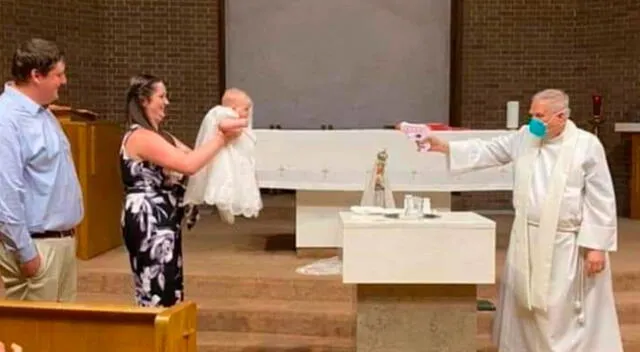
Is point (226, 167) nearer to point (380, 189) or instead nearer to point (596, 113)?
point (380, 189)

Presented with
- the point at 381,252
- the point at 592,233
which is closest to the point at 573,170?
the point at 592,233

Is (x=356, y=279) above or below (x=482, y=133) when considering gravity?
below

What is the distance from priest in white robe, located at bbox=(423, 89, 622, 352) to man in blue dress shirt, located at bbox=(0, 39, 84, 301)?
182 centimetres

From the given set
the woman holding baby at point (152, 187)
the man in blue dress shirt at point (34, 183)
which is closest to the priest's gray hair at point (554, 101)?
the woman holding baby at point (152, 187)

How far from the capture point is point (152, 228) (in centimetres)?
287

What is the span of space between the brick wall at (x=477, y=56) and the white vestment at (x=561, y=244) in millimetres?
5024

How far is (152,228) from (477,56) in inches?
246

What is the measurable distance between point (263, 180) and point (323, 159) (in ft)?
1.30

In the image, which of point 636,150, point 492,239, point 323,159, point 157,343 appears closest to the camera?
point 157,343

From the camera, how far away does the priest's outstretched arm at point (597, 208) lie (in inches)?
127

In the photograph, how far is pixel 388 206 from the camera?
411cm

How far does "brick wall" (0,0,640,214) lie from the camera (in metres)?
8.24

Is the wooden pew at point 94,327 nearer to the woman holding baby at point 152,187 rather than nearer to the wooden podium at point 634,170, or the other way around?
the woman holding baby at point 152,187

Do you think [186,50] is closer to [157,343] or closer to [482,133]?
[482,133]
